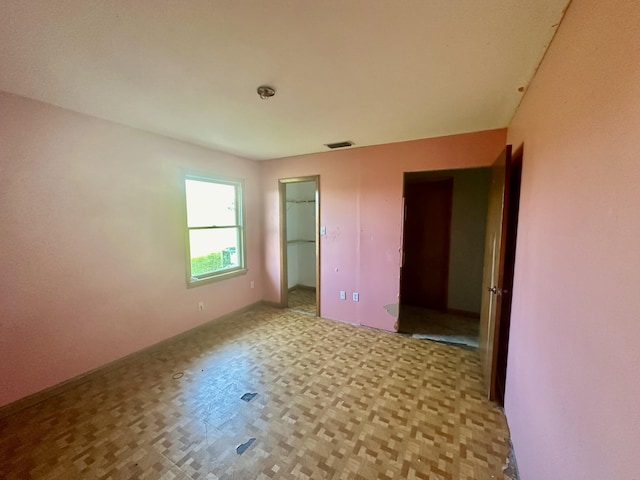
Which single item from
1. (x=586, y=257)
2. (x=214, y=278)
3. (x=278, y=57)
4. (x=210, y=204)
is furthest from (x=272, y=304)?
(x=586, y=257)

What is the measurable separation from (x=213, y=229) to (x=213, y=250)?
0.29 metres

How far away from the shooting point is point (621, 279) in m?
0.63

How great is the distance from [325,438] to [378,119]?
8.25 feet

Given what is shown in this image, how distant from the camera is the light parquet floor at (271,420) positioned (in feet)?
4.90

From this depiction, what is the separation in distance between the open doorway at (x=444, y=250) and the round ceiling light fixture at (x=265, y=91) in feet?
7.80

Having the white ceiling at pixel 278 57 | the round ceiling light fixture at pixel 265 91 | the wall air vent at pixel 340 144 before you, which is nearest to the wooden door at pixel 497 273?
the white ceiling at pixel 278 57

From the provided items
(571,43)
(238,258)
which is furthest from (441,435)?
(238,258)

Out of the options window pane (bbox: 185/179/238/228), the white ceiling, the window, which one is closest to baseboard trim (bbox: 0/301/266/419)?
the window

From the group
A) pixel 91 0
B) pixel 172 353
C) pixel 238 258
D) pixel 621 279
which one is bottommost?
pixel 172 353

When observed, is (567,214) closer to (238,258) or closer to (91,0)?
(91,0)

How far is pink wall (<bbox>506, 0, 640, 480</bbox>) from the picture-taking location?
610 millimetres

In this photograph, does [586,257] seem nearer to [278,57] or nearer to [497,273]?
[497,273]

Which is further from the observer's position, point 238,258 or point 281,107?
point 238,258

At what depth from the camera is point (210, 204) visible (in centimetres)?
349
